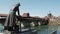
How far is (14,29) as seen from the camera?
27.2 feet

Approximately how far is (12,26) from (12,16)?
48 centimetres

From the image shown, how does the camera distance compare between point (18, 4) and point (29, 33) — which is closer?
point (18, 4)

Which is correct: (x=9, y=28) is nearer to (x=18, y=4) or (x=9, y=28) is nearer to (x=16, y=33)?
(x=16, y=33)

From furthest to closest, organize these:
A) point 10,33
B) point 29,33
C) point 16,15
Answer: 1. point 29,33
2. point 16,15
3. point 10,33

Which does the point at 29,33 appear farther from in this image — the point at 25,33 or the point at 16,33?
the point at 16,33

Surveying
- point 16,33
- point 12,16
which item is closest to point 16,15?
point 12,16

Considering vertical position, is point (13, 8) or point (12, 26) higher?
point (13, 8)

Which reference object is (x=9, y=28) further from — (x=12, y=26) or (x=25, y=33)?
(x=25, y=33)

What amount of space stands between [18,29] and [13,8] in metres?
1.07

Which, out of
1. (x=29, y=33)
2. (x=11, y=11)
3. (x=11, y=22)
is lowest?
(x=29, y=33)

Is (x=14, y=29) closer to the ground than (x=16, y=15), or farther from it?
closer to the ground

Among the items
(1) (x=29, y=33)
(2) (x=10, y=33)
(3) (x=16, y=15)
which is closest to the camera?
(2) (x=10, y=33)

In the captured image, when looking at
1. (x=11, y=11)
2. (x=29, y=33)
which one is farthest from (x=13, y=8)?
(x=29, y=33)

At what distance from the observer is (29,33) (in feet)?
31.5
